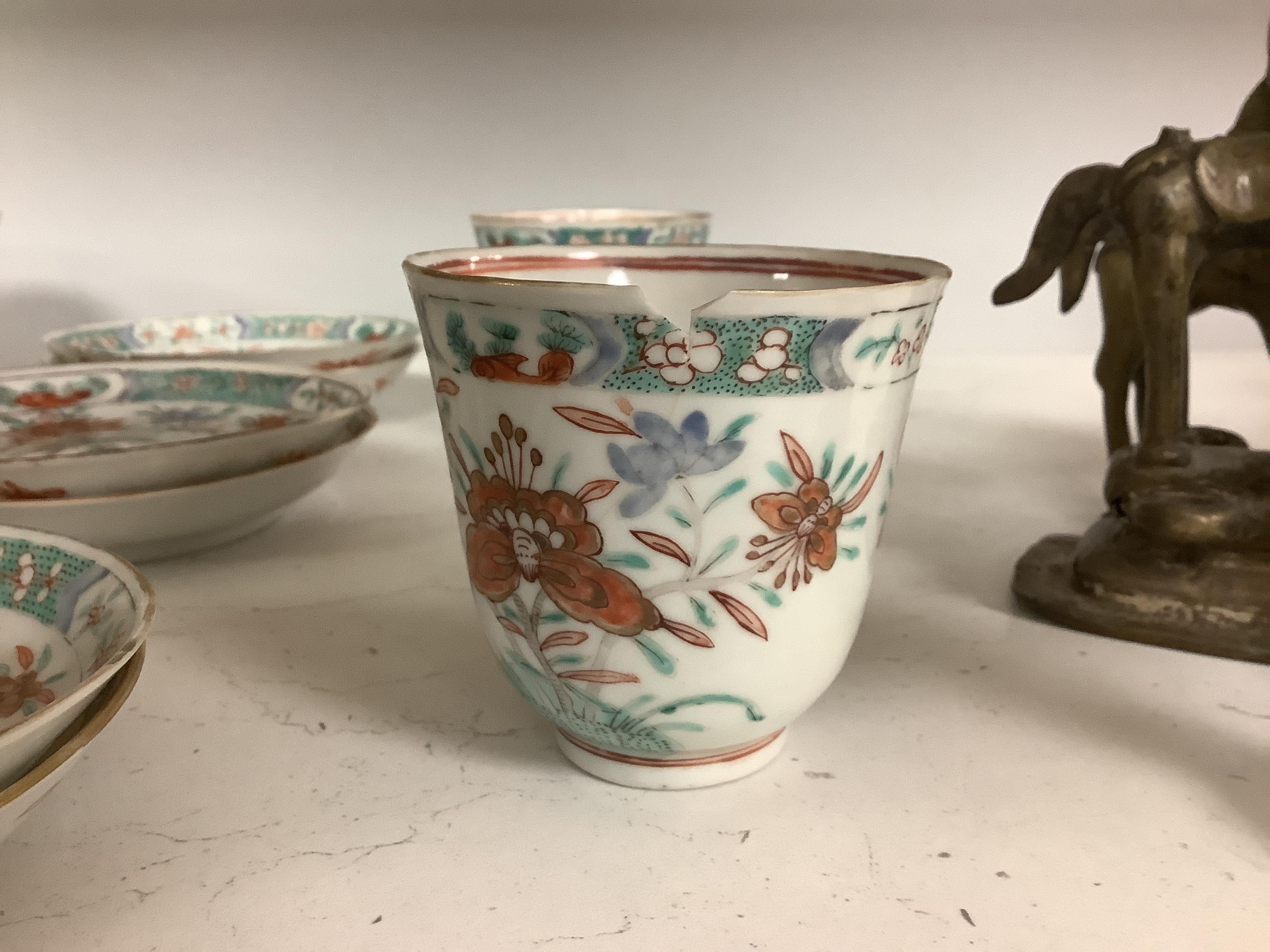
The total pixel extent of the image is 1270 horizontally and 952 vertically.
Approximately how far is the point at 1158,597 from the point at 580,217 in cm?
48

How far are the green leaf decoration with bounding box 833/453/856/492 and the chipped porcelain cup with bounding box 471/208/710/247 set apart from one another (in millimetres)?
374

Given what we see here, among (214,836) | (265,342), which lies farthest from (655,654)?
(265,342)

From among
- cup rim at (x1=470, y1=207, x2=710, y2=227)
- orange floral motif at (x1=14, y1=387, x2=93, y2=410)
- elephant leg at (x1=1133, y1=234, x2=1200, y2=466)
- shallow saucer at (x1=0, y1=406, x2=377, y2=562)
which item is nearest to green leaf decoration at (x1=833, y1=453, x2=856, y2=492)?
elephant leg at (x1=1133, y1=234, x2=1200, y2=466)

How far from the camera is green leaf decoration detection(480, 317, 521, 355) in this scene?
26 centimetres

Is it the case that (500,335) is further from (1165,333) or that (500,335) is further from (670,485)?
(1165,333)

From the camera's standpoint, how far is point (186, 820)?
30 cm

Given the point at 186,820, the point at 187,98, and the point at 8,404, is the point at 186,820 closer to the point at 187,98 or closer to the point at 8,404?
the point at 8,404

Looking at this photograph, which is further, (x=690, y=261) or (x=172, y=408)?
(x=172, y=408)

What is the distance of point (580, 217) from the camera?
0.73m

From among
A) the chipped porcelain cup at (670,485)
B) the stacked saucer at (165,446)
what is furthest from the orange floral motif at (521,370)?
the stacked saucer at (165,446)

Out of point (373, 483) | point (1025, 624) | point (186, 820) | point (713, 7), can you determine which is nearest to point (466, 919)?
point (186, 820)

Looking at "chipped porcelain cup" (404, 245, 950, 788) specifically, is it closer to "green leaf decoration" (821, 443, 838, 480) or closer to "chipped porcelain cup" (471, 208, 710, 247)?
"green leaf decoration" (821, 443, 838, 480)

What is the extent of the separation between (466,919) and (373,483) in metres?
0.43

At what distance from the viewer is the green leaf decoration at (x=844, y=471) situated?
28 cm
